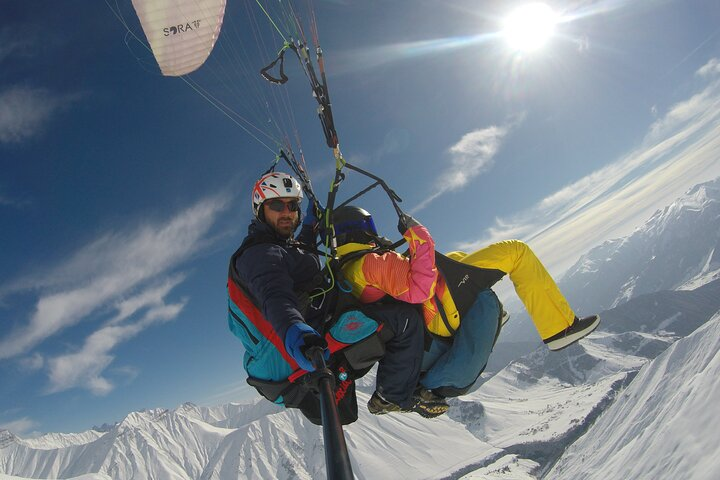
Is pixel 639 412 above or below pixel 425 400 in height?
below

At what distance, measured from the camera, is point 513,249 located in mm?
5156

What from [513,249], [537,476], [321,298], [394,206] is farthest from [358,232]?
[537,476]

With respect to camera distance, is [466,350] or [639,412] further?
[639,412]

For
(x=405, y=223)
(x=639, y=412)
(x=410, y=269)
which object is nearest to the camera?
(x=410, y=269)

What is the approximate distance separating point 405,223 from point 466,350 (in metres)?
1.82

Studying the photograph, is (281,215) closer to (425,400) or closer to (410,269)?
(410,269)

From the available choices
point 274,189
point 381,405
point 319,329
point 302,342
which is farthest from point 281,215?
point 381,405

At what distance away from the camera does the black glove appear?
452 cm

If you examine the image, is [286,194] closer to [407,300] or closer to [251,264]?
Answer: [251,264]

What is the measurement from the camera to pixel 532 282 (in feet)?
16.5

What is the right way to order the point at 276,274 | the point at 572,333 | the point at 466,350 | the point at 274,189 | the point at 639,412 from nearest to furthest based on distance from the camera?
the point at 276,274
the point at 572,333
the point at 466,350
the point at 274,189
the point at 639,412

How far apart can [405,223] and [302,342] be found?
207cm

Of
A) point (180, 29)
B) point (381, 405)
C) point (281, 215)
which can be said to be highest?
point (180, 29)

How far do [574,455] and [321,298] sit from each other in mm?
190489
